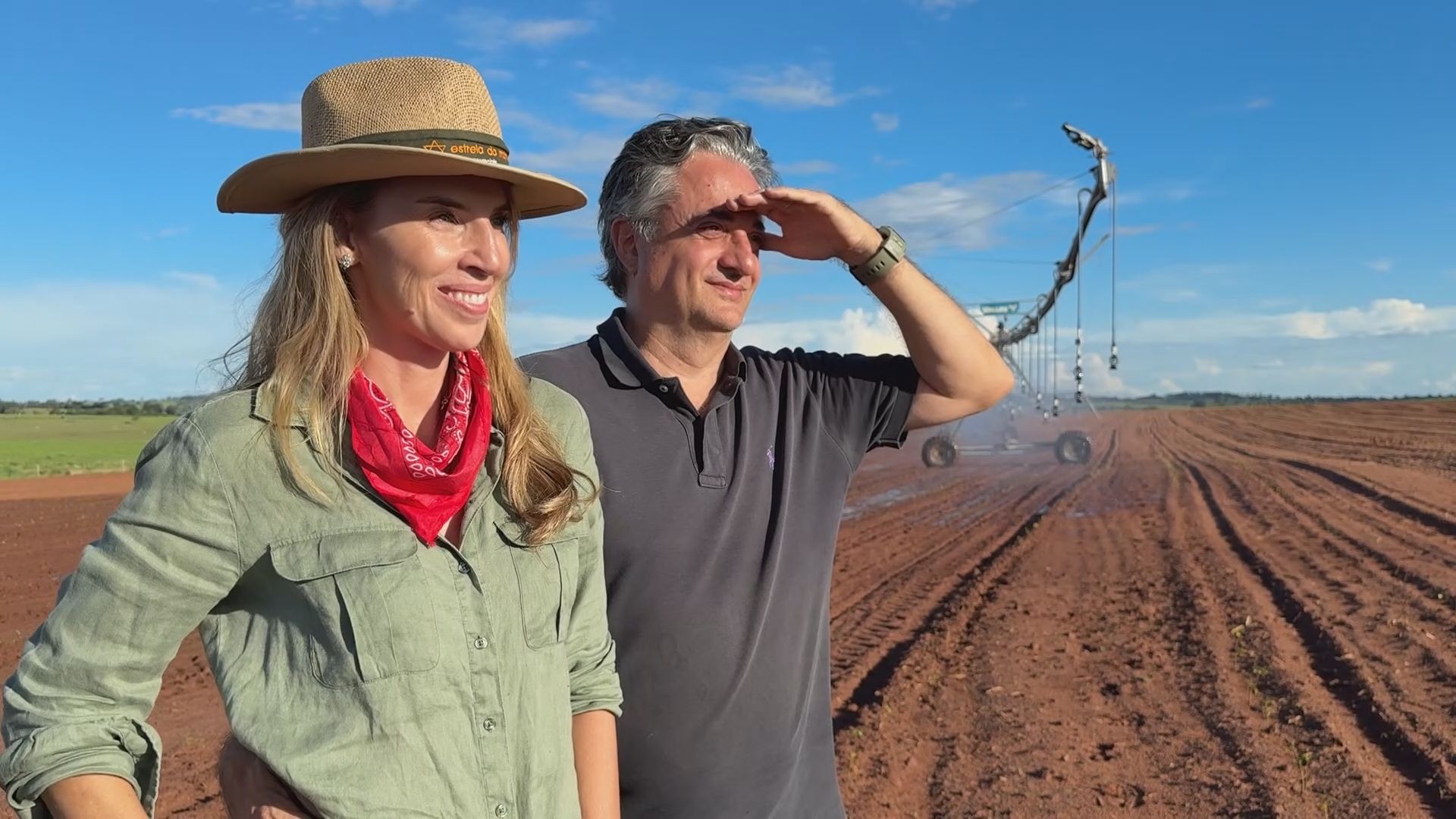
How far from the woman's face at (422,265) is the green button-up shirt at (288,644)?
0.22m

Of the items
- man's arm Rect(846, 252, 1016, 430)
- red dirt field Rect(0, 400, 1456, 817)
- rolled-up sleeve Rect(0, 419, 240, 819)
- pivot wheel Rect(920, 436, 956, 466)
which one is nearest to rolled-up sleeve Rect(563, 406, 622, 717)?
rolled-up sleeve Rect(0, 419, 240, 819)

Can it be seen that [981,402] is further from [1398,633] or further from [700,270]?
[1398,633]

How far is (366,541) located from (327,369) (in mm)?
265

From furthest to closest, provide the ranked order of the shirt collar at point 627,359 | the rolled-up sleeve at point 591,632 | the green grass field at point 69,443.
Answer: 1. the green grass field at point 69,443
2. the shirt collar at point 627,359
3. the rolled-up sleeve at point 591,632

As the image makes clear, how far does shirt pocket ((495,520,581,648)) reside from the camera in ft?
5.24

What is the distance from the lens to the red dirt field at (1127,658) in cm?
523

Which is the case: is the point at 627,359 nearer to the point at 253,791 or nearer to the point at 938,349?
the point at 938,349

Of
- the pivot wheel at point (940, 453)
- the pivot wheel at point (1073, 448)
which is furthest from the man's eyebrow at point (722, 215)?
→ the pivot wheel at point (1073, 448)

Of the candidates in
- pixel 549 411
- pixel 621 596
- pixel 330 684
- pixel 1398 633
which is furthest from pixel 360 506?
pixel 1398 633

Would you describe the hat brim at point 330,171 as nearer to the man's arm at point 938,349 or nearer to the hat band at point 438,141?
the hat band at point 438,141

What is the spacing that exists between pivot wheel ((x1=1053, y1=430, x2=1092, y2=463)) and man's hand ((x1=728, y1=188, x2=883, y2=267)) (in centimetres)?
2272

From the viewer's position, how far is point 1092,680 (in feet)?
22.8

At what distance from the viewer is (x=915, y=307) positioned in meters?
2.40

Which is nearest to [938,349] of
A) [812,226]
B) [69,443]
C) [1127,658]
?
[812,226]
